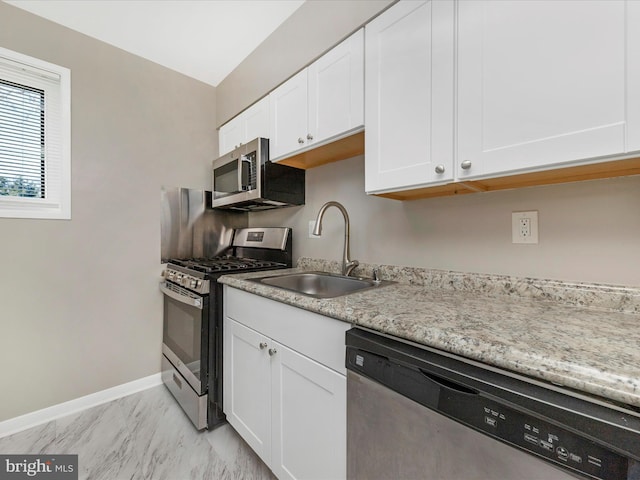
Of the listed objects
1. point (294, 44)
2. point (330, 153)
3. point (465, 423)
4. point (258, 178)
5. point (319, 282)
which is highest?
point (294, 44)

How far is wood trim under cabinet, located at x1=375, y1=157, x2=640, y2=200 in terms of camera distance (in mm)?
820

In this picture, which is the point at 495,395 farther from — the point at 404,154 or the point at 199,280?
the point at 199,280

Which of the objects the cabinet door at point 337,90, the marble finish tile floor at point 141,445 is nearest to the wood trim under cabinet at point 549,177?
the cabinet door at point 337,90

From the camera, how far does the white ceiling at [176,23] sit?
1.69 meters

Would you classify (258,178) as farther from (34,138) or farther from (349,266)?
(34,138)

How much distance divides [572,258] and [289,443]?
128 cm

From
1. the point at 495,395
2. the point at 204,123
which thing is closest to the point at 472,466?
the point at 495,395

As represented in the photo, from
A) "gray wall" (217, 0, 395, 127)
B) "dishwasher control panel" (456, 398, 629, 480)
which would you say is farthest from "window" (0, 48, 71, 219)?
"dishwasher control panel" (456, 398, 629, 480)

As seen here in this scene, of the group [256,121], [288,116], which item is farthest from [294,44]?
[256,121]

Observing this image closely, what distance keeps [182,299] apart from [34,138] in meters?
1.45

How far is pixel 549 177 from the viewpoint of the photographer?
38.0 inches

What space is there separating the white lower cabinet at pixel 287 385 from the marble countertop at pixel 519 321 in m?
0.10

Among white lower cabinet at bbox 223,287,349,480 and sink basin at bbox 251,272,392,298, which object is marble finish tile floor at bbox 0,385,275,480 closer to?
white lower cabinet at bbox 223,287,349,480

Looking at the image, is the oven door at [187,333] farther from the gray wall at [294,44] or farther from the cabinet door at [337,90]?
the gray wall at [294,44]
